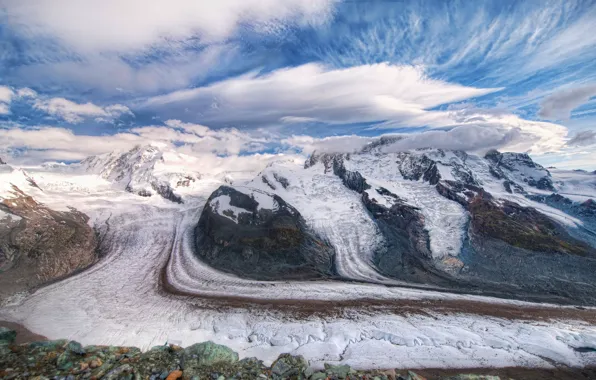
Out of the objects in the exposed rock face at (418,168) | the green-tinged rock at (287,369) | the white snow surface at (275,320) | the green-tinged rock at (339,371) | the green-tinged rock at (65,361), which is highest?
the exposed rock face at (418,168)

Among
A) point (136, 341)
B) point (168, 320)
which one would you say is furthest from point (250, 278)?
point (136, 341)

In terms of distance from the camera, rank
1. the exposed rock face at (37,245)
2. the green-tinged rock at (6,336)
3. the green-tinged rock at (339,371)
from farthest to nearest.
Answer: the exposed rock face at (37,245) → the green-tinged rock at (6,336) → the green-tinged rock at (339,371)

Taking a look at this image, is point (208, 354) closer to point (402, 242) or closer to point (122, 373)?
point (122, 373)

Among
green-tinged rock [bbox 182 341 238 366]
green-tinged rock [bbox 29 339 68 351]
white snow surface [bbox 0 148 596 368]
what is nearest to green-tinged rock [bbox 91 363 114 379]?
green-tinged rock [bbox 182 341 238 366]

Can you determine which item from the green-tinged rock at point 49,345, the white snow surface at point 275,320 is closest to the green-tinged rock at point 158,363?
the green-tinged rock at point 49,345

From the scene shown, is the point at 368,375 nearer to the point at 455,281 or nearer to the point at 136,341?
the point at 136,341

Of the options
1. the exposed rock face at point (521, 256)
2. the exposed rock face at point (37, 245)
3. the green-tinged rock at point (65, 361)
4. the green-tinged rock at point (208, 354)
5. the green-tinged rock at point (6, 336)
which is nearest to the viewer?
the green-tinged rock at point (65, 361)

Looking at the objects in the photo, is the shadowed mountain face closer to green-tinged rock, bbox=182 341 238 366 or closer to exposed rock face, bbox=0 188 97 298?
exposed rock face, bbox=0 188 97 298

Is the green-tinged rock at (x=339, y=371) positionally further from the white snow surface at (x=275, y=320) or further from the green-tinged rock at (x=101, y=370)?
the white snow surface at (x=275, y=320)
